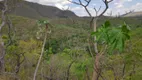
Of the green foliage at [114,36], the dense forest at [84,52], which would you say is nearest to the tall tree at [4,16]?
the dense forest at [84,52]

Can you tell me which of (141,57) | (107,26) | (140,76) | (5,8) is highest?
(5,8)

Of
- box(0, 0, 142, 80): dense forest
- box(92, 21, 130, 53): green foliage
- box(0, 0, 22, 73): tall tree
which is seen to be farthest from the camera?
box(0, 0, 22, 73): tall tree

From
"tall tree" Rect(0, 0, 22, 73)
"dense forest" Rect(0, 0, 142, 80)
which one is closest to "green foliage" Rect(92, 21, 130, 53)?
"dense forest" Rect(0, 0, 142, 80)

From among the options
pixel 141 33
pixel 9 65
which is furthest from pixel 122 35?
pixel 141 33

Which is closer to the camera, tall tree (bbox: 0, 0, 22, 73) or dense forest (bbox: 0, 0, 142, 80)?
dense forest (bbox: 0, 0, 142, 80)

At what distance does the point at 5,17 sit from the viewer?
1667cm

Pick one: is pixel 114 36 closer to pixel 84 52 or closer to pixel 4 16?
pixel 4 16

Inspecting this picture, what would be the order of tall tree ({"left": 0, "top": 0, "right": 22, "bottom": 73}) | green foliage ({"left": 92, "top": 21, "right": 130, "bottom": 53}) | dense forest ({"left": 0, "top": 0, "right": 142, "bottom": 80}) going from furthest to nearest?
tall tree ({"left": 0, "top": 0, "right": 22, "bottom": 73}) → dense forest ({"left": 0, "top": 0, "right": 142, "bottom": 80}) → green foliage ({"left": 92, "top": 21, "right": 130, "bottom": 53})

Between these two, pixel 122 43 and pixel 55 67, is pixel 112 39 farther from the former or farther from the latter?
pixel 55 67

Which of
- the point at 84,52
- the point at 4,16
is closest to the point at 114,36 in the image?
the point at 4,16

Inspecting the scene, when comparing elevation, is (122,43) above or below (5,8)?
below

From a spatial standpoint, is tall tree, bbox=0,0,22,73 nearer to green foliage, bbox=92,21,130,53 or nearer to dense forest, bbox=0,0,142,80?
dense forest, bbox=0,0,142,80

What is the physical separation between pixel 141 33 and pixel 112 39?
197 feet

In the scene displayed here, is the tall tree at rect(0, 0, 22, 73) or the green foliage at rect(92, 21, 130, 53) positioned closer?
the green foliage at rect(92, 21, 130, 53)
